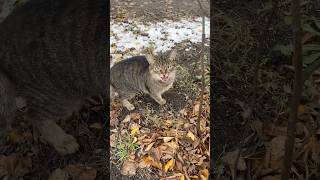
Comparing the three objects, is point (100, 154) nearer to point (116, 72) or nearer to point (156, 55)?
point (116, 72)

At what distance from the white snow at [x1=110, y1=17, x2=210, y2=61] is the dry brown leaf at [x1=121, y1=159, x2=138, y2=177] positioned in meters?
0.77

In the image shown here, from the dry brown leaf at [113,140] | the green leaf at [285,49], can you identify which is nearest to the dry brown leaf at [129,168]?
the dry brown leaf at [113,140]

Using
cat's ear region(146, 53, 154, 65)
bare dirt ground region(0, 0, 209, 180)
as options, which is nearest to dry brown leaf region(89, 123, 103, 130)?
bare dirt ground region(0, 0, 209, 180)

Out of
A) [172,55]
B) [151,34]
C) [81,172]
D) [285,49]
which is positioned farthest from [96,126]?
[285,49]

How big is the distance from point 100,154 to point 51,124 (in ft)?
1.15

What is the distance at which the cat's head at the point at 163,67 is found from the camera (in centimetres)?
330

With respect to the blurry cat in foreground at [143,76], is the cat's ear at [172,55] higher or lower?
higher

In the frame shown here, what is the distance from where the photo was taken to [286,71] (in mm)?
3371

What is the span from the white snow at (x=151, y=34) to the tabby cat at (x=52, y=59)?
39 cm

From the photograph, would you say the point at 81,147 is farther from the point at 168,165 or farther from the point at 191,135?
the point at 191,135

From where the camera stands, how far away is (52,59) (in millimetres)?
3041

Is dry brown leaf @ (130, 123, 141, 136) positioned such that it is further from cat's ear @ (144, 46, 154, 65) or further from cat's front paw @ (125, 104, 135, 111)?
cat's ear @ (144, 46, 154, 65)

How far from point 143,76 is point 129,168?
0.60 metres

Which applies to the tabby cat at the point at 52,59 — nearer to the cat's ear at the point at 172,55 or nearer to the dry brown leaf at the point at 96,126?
the dry brown leaf at the point at 96,126
